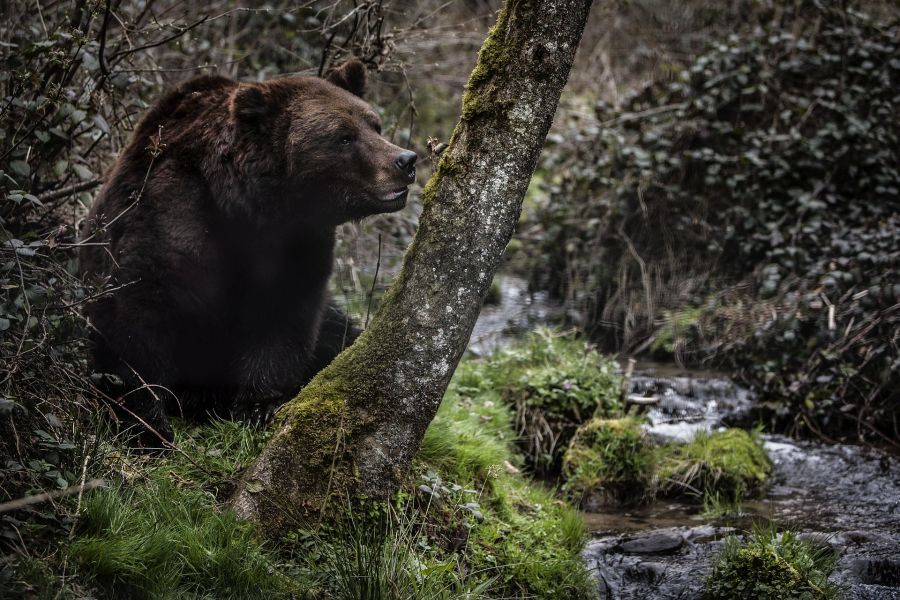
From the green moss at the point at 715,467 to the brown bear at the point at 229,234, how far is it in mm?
2819

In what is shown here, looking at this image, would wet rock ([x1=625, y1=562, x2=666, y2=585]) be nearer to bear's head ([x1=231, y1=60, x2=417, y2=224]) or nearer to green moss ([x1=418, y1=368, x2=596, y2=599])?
green moss ([x1=418, y1=368, x2=596, y2=599])

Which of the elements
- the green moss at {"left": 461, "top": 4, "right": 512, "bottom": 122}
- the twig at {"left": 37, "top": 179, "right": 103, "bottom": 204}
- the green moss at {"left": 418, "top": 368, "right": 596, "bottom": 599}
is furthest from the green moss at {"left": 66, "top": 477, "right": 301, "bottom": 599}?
the twig at {"left": 37, "top": 179, "right": 103, "bottom": 204}

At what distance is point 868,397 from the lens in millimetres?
6574

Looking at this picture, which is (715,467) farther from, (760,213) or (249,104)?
(249,104)

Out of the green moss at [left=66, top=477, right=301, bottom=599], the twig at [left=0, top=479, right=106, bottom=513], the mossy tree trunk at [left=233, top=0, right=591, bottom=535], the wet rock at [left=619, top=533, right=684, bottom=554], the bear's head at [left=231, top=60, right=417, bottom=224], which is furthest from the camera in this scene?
the wet rock at [left=619, top=533, right=684, bottom=554]

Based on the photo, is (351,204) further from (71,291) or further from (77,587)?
(77,587)

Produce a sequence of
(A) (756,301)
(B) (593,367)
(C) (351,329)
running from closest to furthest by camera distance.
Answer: (C) (351,329), (B) (593,367), (A) (756,301)

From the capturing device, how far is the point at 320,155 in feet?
14.6

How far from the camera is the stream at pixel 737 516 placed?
4.31 m

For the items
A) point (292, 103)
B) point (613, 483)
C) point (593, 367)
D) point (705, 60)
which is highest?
point (705, 60)

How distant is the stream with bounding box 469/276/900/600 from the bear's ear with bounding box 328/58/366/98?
3.09m

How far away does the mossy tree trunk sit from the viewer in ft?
11.1

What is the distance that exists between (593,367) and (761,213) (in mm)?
3181

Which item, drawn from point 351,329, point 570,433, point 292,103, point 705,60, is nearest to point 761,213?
point 705,60
